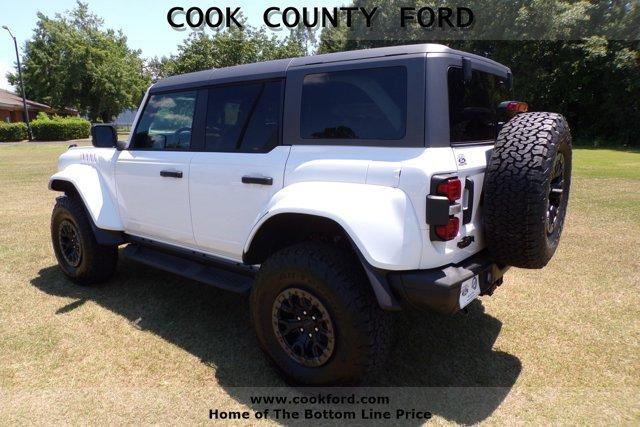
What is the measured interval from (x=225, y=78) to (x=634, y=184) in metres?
10.5

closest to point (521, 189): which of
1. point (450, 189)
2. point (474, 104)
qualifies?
point (450, 189)

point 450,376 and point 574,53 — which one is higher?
point 574,53

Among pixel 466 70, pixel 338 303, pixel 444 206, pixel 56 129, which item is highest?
pixel 56 129

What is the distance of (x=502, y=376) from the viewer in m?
2.95

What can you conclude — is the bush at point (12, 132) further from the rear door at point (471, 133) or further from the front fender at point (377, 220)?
the rear door at point (471, 133)

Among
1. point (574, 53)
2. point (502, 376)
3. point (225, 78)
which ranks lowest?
point (502, 376)

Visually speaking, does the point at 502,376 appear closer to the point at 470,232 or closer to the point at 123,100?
the point at 470,232

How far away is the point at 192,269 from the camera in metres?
3.56

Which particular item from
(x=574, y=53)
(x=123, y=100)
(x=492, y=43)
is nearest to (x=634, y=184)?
(x=574, y=53)

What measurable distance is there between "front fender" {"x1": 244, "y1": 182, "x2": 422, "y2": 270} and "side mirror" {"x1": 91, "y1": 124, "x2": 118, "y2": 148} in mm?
2434

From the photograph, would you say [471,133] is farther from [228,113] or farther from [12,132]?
[12,132]

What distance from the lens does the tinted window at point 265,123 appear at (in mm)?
3018

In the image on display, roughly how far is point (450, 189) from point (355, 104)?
2.50 ft

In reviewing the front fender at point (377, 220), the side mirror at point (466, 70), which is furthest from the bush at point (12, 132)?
the side mirror at point (466, 70)
